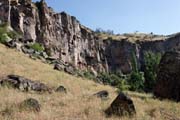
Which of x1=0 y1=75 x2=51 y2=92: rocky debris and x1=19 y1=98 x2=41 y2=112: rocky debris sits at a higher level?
x1=0 y1=75 x2=51 y2=92: rocky debris

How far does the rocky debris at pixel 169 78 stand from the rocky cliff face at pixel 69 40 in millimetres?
54647

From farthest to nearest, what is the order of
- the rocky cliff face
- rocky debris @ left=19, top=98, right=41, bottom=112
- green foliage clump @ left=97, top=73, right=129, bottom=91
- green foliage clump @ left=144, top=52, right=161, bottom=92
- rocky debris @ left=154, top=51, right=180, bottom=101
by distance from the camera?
the rocky cliff face → green foliage clump @ left=144, top=52, right=161, bottom=92 → green foliage clump @ left=97, top=73, right=129, bottom=91 → rocky debris @ left=154, top=51, right=180, bottom=101 → rocky debris @ left=19, top=98, right=41, bottom=112

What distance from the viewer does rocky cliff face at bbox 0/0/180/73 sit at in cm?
9169

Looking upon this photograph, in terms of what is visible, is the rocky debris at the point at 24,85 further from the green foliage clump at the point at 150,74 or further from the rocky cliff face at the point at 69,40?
the rocky cliff face at the point at 69,40

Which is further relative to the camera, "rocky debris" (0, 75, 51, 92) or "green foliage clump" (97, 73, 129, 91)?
"green foliage clump" (97, 73, 129, 91)

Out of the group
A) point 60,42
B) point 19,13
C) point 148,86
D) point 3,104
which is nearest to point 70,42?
point 60,42

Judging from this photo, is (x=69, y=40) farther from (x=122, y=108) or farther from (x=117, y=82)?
(x=122, y=108)

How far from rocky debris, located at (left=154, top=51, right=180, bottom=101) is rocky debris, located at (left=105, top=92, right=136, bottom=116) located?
829cm

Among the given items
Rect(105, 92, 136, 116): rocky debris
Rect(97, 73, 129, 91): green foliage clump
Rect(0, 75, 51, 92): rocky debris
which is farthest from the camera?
Rect(97, 73, 129, 91): green foliage clump

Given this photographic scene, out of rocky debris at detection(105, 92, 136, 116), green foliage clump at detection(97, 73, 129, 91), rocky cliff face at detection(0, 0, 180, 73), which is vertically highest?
rocky cliff face at detection(0, 0, 180, 73)

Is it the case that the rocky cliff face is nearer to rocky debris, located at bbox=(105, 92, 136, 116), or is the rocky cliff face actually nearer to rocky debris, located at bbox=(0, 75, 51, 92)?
rocky debris, located at bbox=(0, 75, 51, 92)

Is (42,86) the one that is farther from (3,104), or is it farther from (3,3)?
(3,3)

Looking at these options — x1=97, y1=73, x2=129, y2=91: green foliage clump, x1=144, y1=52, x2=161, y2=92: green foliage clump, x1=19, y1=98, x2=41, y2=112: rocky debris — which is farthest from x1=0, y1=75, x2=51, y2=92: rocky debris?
x1=144, y1=52, x2=161, y2=92: green foliage clump

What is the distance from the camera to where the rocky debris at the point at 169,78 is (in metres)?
20.1
